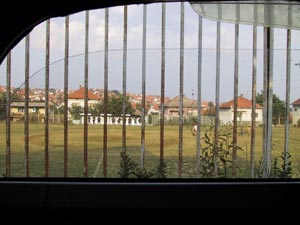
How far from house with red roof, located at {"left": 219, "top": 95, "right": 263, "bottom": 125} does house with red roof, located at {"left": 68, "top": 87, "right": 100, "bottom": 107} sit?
0.89 meters

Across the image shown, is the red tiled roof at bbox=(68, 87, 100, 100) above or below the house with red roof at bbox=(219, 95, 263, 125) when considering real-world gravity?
above

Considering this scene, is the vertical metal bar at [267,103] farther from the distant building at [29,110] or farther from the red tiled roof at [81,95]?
the distant building at [29,110]

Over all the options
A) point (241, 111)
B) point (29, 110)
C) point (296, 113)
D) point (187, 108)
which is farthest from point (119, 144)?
point (296, 113)

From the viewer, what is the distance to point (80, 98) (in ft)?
10.6

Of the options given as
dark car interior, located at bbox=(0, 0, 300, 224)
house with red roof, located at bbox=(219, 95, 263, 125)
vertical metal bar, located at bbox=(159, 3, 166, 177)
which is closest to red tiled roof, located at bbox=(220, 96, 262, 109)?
house with red roof, located at bbox=(219, 95, 263, 125)

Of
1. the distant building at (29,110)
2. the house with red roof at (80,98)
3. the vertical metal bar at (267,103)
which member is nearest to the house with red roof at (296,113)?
the vertical metal bar at (267,103)

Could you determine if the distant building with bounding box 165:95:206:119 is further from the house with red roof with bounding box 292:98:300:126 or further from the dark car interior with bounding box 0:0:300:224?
the dark car interior with bounding box 0:0:300:224

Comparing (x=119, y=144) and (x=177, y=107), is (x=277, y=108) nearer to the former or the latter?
(x=177, y=107)

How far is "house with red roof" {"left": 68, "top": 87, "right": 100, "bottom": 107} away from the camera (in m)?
3.22

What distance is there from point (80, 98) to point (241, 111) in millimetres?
1139

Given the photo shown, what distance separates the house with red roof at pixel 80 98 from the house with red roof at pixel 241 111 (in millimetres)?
886
